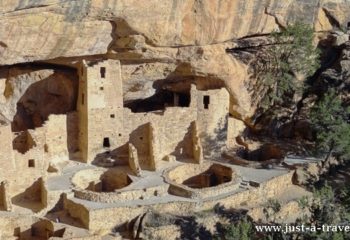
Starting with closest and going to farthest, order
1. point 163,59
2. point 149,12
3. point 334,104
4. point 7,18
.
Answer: point 7,18
point 149,12
point 163,59
point 334,104

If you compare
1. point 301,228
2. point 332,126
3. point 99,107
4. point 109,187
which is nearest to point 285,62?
point 332,126

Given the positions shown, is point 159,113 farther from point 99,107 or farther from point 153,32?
point 153,32

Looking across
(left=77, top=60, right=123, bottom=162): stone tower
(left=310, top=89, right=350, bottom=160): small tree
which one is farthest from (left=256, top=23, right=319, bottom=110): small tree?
(left=77, top=60, right=123, bottom=162): stone tower

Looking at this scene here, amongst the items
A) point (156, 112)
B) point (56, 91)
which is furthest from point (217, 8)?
point (56, 91)

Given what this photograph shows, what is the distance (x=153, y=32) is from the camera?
94.9 feet

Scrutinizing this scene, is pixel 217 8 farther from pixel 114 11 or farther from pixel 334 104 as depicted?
Result: pixel 334 104

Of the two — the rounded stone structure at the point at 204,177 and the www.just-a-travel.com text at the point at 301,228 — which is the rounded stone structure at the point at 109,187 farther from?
the www.just-a-travel.com text at the point at 301,228

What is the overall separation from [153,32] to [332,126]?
A: 814 cm

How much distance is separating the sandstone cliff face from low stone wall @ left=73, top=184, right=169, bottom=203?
15.5ft

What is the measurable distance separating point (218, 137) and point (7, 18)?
34.9 ft

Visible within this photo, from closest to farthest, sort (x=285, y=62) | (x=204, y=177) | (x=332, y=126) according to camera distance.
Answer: (x=204, y=177), (x=332, y=126), (x=285, y=62)

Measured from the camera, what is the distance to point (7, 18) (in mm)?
25750

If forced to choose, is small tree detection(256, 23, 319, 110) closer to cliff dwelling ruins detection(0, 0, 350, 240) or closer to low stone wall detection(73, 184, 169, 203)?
cliff dwelling ruins detection(0, 0, 350, 240)

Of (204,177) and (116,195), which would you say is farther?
(204,177)
